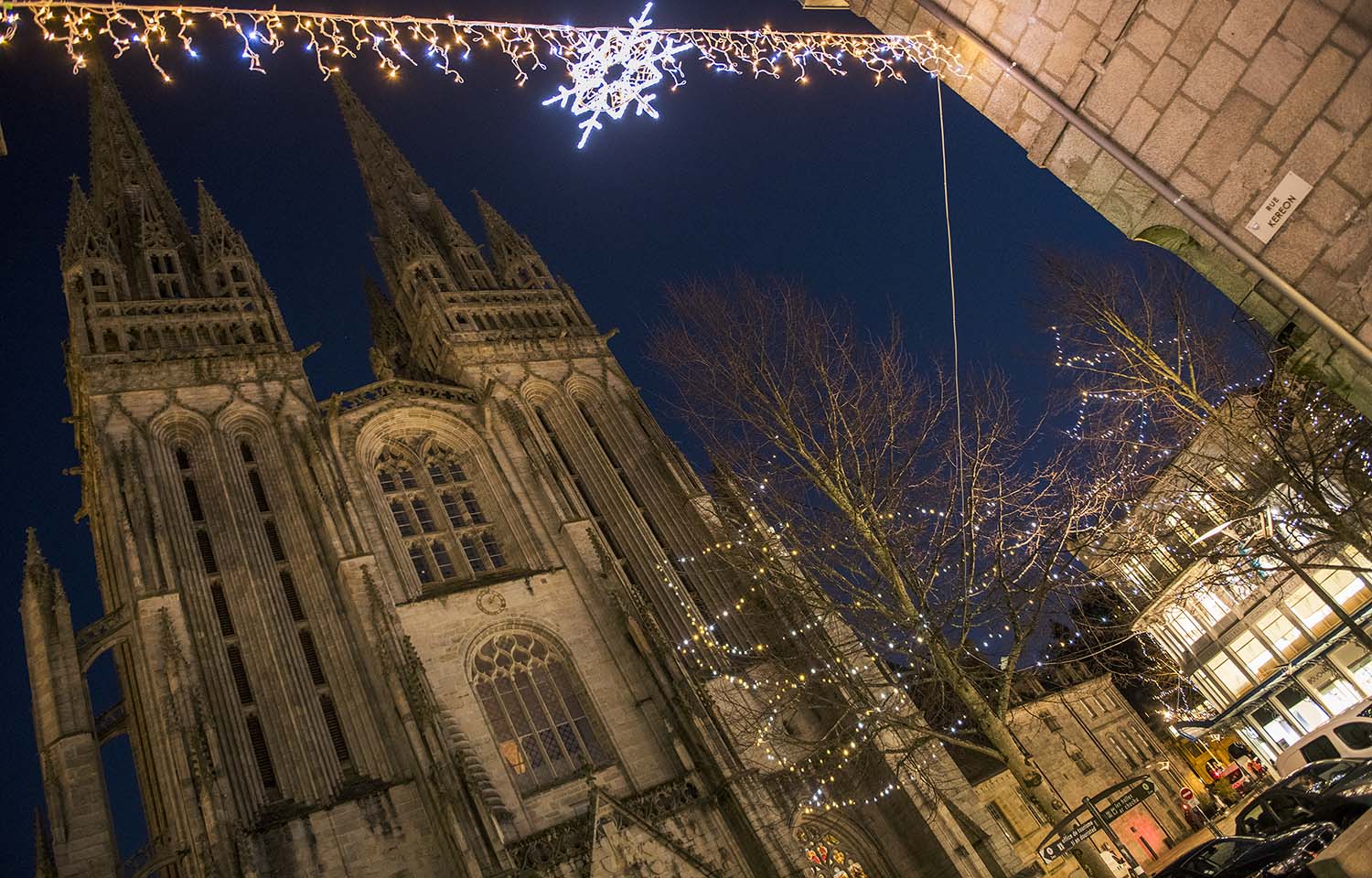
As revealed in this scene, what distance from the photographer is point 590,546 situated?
24.7 m

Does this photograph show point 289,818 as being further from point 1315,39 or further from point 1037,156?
point 1315,39

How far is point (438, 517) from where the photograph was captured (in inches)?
992

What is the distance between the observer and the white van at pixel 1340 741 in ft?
46.9

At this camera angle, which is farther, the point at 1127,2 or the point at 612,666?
the point at 612,666

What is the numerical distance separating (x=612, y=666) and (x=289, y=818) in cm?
797

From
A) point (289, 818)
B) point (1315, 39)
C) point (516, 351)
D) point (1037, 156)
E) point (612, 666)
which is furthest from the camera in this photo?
point (516, 351)

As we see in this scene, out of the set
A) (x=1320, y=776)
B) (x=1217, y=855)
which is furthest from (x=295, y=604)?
(x=1320, y=776)

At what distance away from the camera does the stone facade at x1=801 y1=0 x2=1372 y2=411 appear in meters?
5.42

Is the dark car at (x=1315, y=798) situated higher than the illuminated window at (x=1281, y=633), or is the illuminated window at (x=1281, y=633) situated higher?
the illuminated window at (x=1281, y=633)

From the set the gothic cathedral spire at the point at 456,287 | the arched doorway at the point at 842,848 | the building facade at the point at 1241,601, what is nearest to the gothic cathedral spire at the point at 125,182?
the gothic cathedral spire at the point at 456,287

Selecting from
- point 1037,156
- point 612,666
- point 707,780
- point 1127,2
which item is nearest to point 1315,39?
point 1127,2

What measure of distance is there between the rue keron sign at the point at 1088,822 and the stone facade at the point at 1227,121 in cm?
810

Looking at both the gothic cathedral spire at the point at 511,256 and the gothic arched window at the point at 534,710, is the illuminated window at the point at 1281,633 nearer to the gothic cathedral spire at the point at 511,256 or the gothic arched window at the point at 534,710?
the gothic arched window at the point at 534,710

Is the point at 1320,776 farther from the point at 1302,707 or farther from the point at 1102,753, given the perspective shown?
the point at 1102,753
